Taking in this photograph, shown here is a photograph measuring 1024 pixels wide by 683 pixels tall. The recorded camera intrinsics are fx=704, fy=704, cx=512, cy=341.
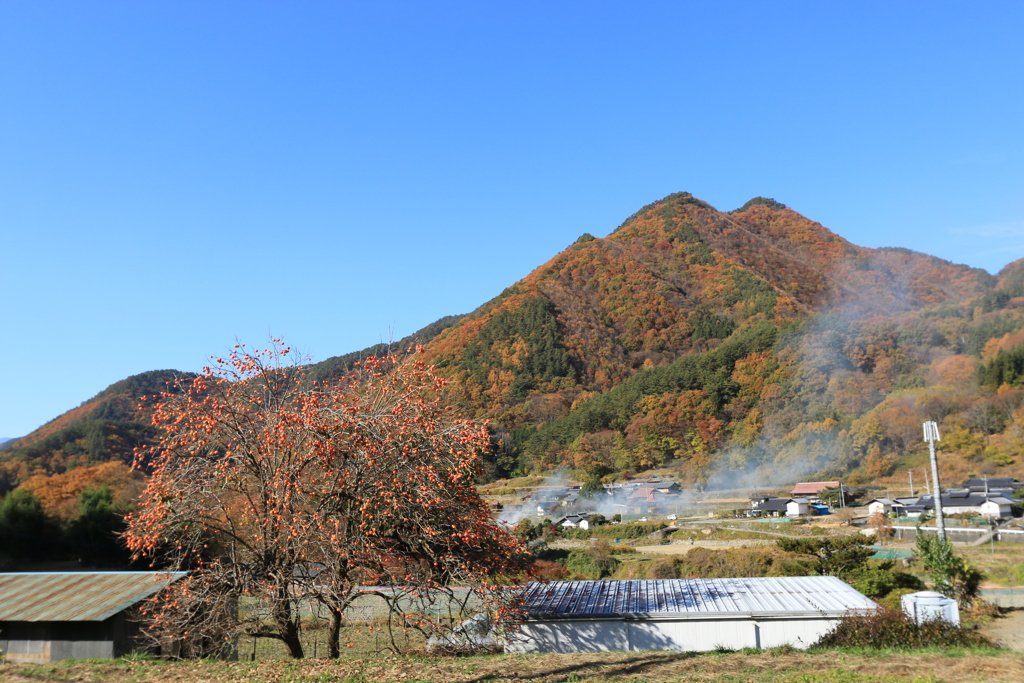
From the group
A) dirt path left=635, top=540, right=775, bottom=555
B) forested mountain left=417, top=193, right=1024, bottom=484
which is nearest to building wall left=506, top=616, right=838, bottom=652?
dirt path left=635, top=540, right=775, bottom=555

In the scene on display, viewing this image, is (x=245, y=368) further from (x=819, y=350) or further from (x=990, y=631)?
(x=819, y=350)

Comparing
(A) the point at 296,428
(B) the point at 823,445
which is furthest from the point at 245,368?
(B) the point at 823,445

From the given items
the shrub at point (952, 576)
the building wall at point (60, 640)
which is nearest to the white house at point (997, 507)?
the shrub at point (952, 576)

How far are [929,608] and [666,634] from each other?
15.2 feet

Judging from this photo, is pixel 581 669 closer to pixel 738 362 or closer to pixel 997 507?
pixel 997 507

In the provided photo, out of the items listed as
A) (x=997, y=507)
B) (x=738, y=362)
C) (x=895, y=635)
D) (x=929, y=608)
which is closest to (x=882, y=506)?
(x=997, y=507)

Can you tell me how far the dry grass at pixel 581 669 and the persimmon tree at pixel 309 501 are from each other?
56 centimetres

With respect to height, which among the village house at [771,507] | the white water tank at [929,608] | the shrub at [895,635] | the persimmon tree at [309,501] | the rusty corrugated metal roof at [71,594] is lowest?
the village house at [771,507]

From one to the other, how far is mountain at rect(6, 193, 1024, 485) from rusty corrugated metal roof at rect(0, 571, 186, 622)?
18756 mm

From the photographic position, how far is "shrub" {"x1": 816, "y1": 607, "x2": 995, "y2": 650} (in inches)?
385

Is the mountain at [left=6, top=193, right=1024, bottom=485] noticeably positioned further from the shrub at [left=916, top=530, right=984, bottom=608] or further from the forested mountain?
the shrub at [left=916, top=530, right=984, bottom=608]

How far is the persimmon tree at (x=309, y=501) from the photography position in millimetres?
8367

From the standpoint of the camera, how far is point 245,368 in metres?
8.91

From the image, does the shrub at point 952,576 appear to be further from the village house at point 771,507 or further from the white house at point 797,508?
the village house at point 771,507
